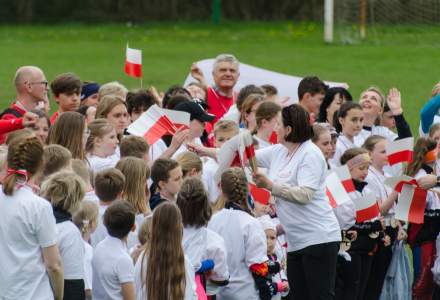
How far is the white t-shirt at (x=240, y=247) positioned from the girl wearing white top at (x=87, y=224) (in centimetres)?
135

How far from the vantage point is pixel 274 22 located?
41844 mm

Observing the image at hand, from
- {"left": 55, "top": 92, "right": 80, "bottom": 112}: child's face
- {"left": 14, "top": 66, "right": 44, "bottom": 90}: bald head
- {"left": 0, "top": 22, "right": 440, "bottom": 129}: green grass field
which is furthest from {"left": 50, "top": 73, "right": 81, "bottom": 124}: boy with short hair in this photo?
{"left": 0, "top": 22, "right": 440, "bottom": 129}: green grass field

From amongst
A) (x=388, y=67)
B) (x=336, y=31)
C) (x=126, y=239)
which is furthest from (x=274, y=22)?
(x=126, y=239)

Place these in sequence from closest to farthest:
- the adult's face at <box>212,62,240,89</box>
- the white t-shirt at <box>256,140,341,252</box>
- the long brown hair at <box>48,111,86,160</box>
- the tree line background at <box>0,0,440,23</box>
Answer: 1. the white t-shirt at <box>256,140,341,252</box>
2. the long brown hair at <box>48,111,86,160</box>
3. the adult's face at <box>212,62,240,89</box>
4. the tree line background at <box>0,0,440,23</box>

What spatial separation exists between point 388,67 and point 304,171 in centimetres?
2024

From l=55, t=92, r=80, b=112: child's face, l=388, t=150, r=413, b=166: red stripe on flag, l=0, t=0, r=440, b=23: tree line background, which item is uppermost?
l=55, t=92, r=80, b=112: child's face

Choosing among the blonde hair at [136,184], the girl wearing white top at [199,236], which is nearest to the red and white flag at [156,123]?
the blonde hair at [136,184]

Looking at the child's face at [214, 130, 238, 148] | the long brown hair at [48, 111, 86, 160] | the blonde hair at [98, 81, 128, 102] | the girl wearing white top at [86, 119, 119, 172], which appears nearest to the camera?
the long brown hair at [48, 111, 86, 160]

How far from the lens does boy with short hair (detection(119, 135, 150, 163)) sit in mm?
9523

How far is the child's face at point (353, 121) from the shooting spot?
37.3ft

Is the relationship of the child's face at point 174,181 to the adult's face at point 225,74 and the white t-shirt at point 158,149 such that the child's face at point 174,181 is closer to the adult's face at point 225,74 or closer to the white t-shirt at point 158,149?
the white t-shirt at point 158,149

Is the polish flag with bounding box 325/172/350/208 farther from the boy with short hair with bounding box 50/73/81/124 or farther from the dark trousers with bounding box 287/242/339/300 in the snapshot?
the boy with short hair with bounding box 50/73/81/124

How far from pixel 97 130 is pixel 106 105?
3.28ft

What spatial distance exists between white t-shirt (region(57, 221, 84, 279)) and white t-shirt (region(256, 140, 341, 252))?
6.86 ft
